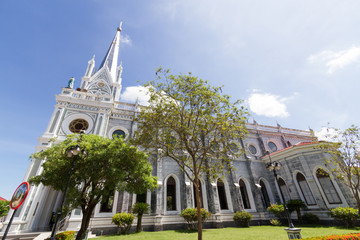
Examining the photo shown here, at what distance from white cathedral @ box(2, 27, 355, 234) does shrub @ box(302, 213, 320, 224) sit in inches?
21.2

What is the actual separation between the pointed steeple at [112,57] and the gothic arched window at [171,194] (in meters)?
16.1

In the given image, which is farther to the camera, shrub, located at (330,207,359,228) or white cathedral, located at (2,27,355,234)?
white cathedral, located at (2,27,355,234)

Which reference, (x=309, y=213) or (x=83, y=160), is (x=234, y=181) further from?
(x=83, y=160)

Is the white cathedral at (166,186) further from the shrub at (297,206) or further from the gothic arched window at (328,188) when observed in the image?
the shrub at (297,206)

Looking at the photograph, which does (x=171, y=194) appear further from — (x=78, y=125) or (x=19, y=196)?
(x=19, y=196)

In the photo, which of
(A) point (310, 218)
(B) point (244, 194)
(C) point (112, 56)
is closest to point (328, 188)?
(A) point (310, 218)

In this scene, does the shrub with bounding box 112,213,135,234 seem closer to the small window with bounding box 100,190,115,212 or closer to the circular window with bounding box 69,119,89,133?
the small window with bounding box 100,190,115,212

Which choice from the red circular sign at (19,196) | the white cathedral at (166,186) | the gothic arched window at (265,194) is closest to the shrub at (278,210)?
the white cathedral at (166,186)

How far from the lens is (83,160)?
357 inches

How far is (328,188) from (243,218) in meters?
8.90

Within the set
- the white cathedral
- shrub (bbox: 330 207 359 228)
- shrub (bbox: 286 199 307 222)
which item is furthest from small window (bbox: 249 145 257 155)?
shrub (bbox: 330 207 359 228)

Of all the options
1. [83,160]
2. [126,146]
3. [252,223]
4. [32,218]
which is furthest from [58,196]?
[252,223]

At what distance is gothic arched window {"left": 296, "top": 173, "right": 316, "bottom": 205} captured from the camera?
16.9 m

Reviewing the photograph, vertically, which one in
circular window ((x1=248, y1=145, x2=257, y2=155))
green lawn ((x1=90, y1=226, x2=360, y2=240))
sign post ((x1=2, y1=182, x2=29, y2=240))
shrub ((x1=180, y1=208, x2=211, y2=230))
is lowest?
green lawn ((x1=90, y1=226, x2=360, y2=240))
